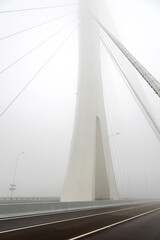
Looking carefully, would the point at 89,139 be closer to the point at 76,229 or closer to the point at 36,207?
the point at 36,207

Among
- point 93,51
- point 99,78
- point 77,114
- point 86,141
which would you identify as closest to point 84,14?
point 93,51

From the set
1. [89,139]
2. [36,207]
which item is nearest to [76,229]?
[36,207]

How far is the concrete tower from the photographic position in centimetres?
2500

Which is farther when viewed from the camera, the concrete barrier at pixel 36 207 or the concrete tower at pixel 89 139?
the concrete tower at pixel 89 139

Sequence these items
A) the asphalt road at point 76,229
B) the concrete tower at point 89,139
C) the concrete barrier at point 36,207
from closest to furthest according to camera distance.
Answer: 1. the asphalt road at point 76,229
2. the concrete barrier at point 36,207
3. the concrete tower at point 89,139

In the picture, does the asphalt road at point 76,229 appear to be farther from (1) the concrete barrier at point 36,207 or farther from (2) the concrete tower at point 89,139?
(2) the concrete tower at point 89,139

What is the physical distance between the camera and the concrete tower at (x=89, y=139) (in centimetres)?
2500

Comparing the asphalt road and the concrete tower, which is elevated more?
the concrete tower

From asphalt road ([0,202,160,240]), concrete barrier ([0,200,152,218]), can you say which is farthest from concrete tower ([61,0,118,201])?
asphalt road ([0,202,160,240])

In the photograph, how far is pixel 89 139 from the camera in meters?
26.5

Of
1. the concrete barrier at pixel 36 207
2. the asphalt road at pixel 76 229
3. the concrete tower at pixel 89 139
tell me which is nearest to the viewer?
the asphalt road at pixel 76 229

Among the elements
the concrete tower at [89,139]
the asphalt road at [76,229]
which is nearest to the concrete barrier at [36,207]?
the asphalt road at [76,229]

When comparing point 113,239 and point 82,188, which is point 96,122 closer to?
point 82,188

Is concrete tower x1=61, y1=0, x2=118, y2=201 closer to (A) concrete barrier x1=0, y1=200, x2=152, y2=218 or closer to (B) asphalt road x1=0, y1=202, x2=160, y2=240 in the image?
(A) concrete barrier x1=0, y1=200, x2=152, y2=218
